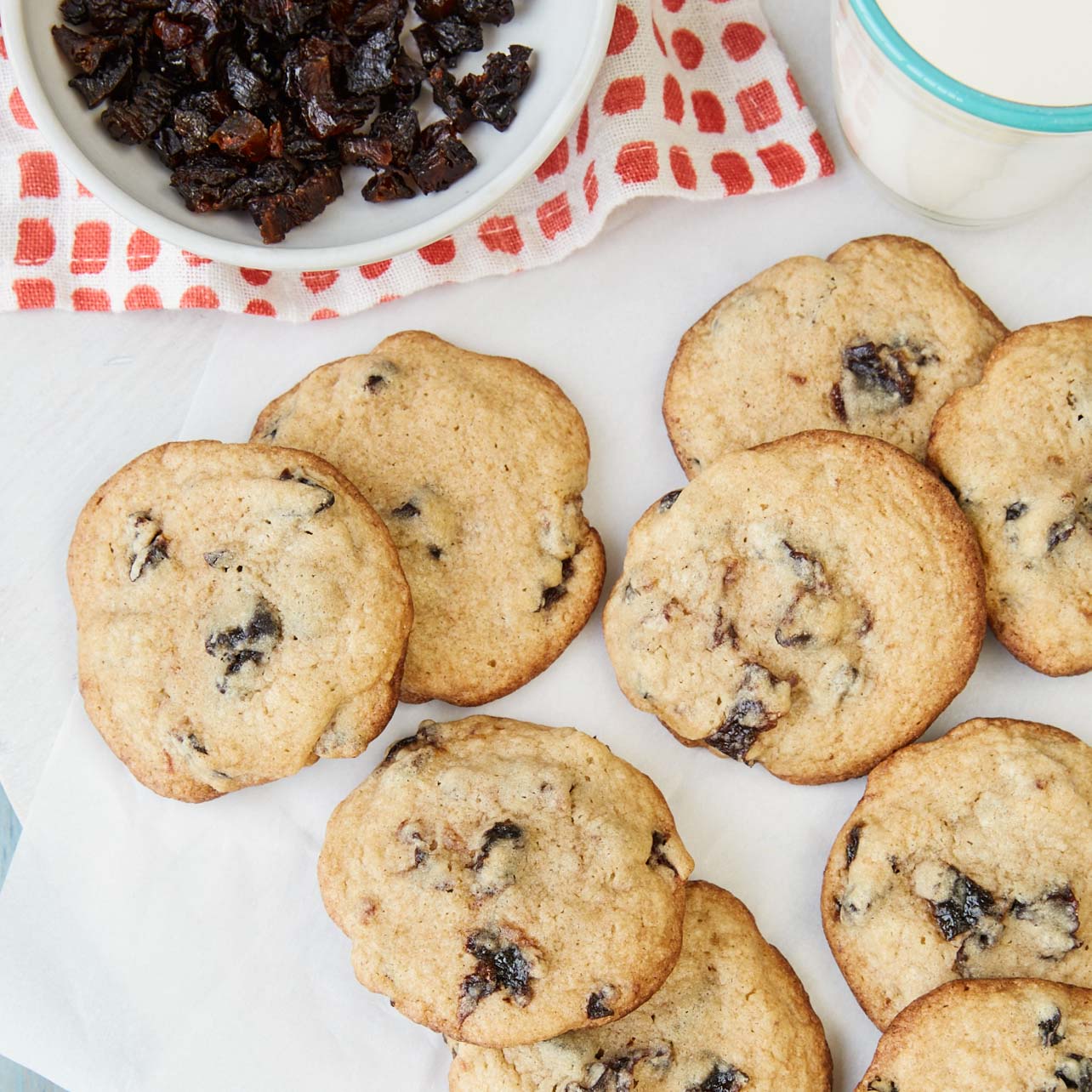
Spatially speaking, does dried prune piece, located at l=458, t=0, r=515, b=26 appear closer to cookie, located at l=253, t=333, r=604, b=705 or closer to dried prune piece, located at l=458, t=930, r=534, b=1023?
cookie, located at l=253, t=333, r=604, b=705

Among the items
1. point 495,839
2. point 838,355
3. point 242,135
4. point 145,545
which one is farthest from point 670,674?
point 242,135

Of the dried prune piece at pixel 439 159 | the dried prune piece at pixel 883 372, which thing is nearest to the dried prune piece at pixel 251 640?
the dried prune piece at pixel 439 159

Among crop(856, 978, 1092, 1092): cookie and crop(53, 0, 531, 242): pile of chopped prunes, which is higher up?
crop(53, 0, 531, 242): pile of chopped prunes

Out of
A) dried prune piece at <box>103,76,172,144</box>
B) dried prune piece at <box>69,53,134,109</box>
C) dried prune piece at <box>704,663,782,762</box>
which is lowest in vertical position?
dried prune piece at <box>704,663,782,762</box>

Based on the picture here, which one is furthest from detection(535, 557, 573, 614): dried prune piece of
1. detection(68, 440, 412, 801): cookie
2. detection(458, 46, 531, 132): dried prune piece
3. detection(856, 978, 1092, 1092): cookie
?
detection(856, 978, 1092, 1092): cookie

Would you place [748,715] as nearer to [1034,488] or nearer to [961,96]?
[1034,488]

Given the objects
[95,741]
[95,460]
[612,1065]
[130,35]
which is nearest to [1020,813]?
[612,1065]

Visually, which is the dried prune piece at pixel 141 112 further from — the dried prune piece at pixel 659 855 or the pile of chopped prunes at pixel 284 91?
the dried prune piece at pixel 659 855

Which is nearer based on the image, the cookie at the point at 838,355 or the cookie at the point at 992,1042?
the cookie at the point at 992,1042
